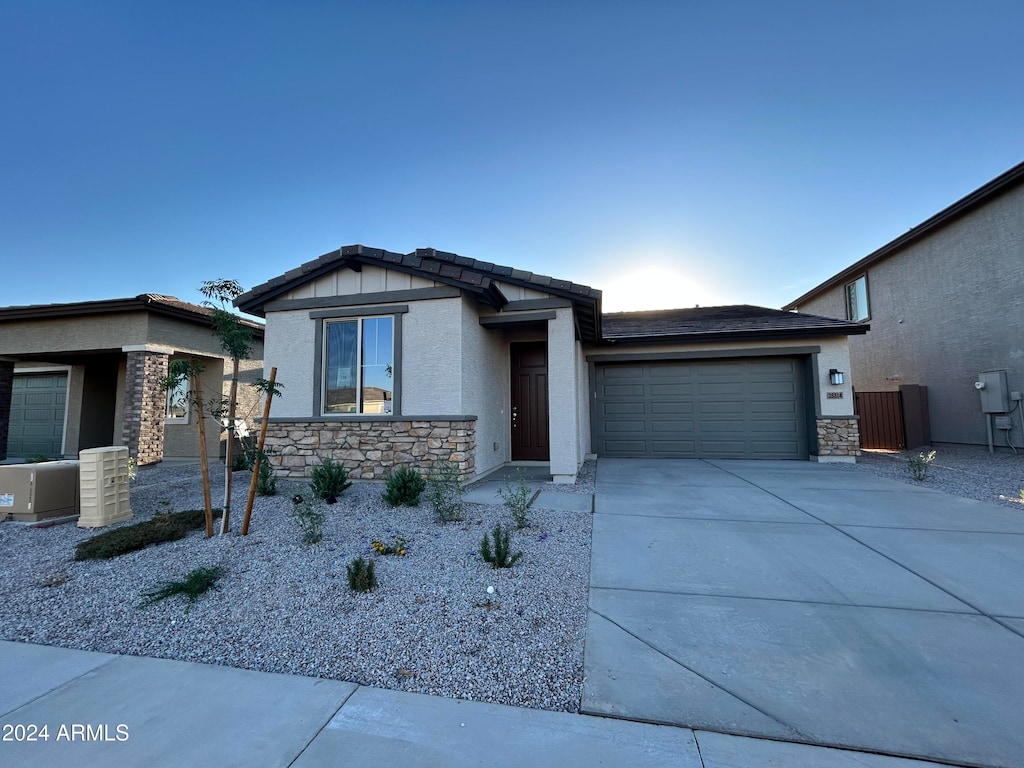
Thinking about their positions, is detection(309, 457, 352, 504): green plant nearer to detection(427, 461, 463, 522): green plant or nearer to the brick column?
detection(427, 461, 463, 522): green plant

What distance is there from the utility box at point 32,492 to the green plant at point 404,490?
12.4ft

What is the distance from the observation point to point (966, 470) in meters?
8.12

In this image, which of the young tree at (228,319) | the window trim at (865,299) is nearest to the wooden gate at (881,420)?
the window trim at (865,299)

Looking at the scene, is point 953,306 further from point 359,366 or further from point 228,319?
point 228,319

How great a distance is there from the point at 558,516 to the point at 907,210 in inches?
510

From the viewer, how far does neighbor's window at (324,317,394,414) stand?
23.2ft

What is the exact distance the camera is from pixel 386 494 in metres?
5.76

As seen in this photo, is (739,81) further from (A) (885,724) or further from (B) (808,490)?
(A) (885,724)

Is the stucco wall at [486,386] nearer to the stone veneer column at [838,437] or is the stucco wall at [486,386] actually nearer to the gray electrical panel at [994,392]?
the stone veneer column at [838,437]

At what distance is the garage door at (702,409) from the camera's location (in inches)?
398

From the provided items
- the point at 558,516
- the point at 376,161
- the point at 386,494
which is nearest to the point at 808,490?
the point at 558,516

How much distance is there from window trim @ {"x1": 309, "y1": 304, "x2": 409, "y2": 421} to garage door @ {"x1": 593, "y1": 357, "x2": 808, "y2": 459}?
558 cm

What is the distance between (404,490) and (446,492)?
577 millimetres

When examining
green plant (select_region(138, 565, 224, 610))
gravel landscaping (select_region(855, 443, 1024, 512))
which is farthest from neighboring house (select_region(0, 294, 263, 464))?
gravel landscaping (select_region(855, 443, 1024, 512))
